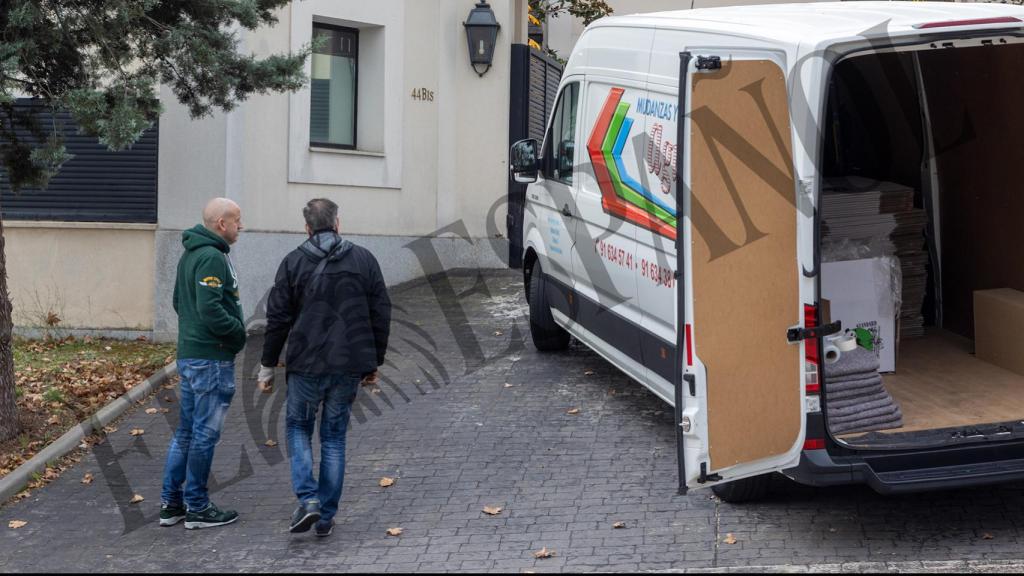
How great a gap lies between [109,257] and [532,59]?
641 cm

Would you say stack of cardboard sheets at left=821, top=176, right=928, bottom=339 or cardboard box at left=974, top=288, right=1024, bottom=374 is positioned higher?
stack of cardboard sheets at left=821, top=176, right=928, bottom=339

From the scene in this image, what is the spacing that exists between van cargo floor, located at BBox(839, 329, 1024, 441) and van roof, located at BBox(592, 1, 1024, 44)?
6.46 feet

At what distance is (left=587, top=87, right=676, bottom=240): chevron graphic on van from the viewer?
694 centimetres

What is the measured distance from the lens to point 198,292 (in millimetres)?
6332

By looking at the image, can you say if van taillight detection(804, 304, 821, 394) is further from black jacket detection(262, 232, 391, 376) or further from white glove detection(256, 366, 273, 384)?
white glove detection(256, 366, 273, 384)

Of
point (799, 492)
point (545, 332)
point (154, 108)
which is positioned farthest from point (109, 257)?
point (799, 492)

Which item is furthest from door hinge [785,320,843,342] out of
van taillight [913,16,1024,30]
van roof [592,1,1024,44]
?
van taillight [913,16,1024,30]

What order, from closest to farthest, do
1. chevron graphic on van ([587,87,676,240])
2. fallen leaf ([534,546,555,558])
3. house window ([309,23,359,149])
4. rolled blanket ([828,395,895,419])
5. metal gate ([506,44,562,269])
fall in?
fallen leaf ([534,546,555,558]), rolled blanket ([828,395,895,419]), chevron graphic on van ([587,87,676,240]), house window ([309,23,359,149]), metal gate ([506,44,562,269])

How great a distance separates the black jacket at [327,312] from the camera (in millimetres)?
6152

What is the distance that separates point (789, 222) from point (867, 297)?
→ 66.7 inches

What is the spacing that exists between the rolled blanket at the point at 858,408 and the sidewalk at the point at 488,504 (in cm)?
59

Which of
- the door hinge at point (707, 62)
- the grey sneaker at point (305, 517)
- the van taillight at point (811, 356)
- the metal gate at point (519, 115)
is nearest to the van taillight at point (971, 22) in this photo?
the door hinge at point (707, 62)

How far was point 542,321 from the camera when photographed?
10.0 m

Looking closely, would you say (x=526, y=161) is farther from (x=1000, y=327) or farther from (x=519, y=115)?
(x=519, y=115)
